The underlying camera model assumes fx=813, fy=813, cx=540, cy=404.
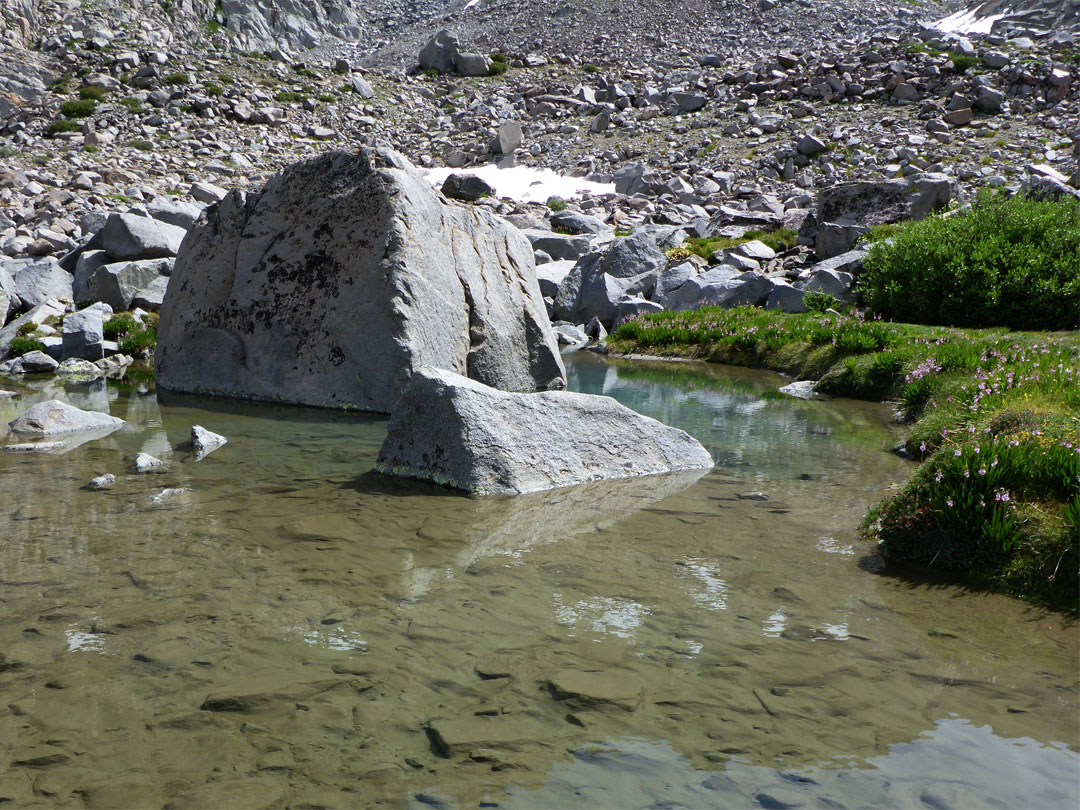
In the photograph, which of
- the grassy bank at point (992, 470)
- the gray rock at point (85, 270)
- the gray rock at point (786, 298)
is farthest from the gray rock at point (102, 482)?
the gray rock at point (786, 298)

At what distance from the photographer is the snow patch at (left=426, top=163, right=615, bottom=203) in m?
45.1

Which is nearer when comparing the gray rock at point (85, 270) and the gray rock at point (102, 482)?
the gray rock at point (102, 482)

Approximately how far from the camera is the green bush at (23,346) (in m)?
15.1

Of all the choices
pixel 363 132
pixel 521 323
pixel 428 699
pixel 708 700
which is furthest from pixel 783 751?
pixel 363 132

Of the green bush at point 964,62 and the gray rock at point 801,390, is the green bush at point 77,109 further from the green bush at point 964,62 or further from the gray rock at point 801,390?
the green bush at point 964,62

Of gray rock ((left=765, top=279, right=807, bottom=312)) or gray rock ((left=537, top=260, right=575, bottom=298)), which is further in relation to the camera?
gray rock ((left=537, top=260, right=575, bottom=298))

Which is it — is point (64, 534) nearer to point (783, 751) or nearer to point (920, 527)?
point (783, 751)

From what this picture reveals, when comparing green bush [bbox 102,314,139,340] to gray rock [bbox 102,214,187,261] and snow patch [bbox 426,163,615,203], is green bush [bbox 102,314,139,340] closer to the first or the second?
gray rock [bbox 102,214,187,261]

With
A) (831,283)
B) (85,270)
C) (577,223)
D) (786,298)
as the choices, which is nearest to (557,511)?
(786,298)

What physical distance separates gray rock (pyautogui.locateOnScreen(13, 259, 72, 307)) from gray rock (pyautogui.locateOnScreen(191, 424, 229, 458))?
38.1 feet

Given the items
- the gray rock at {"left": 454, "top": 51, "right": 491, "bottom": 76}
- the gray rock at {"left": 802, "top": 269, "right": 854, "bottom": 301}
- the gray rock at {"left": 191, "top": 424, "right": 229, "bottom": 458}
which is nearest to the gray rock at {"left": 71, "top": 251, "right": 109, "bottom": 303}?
the gray rock at {"left": 191, "top": 424, "right": 229, "bottom": 458}

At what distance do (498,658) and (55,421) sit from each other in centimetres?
761

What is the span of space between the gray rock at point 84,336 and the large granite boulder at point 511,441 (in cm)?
1023

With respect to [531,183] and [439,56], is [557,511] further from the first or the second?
[439,56]
